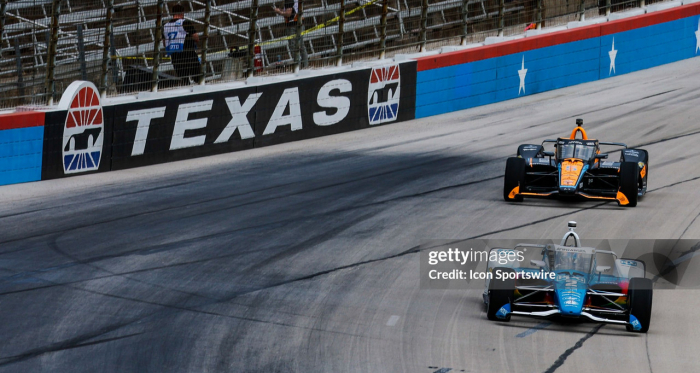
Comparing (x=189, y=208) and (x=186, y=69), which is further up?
(x=186, y=69)

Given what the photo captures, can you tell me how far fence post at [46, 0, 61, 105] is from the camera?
45.5 ft

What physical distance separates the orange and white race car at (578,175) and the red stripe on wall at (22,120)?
678 cm

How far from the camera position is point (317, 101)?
685 inches

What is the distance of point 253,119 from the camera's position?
16.4m

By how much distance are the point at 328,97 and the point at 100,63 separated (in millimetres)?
4537

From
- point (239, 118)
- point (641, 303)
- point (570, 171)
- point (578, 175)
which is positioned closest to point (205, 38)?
point (239, 118)

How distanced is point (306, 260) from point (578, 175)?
4.15 meters

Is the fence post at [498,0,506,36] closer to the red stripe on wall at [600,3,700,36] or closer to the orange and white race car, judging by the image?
the red stripe on wall at [600,3,700,36]

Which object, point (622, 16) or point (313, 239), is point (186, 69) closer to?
point (313, 239)

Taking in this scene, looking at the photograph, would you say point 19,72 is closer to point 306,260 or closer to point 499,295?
point 306,260

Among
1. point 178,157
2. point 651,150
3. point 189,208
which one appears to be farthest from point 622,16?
point 189,208

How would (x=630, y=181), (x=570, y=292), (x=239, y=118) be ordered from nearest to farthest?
(x=570, y=292) → (x=630, y=181) → (x=239, y=118)

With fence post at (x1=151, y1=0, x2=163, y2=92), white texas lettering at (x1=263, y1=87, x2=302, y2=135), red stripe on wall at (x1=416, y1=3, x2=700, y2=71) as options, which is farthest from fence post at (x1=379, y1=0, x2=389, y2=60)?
fence post at (x1=151, y1=0, x2=163, y2=92)

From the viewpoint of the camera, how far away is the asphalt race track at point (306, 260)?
7.13 metres
